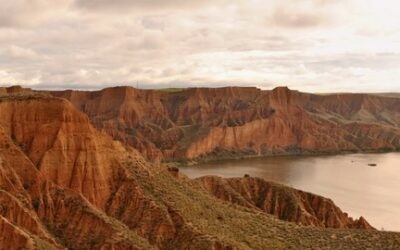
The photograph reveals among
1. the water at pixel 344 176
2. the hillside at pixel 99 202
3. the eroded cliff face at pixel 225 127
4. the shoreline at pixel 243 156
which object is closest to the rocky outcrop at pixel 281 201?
the water at pixel 344 176

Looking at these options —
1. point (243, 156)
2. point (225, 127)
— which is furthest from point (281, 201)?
point (225, 127)

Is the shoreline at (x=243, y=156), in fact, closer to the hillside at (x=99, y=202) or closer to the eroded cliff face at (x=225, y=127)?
the eroded cliff face at (x=225, y=127)

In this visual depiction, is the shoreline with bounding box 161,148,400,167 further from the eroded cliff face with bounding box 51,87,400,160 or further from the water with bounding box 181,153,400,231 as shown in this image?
the water with bounding box 181,153,400,231

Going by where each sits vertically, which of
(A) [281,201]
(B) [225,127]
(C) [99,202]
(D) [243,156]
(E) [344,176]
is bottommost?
(D) [243,156]

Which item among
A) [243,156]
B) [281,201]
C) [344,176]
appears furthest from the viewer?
[243,156]

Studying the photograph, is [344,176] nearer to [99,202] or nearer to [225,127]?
[225,127]

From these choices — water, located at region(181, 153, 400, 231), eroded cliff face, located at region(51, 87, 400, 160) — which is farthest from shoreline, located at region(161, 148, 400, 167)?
water, located at region(181, 153, 400, 231)

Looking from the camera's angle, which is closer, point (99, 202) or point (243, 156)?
point (99, 202)
